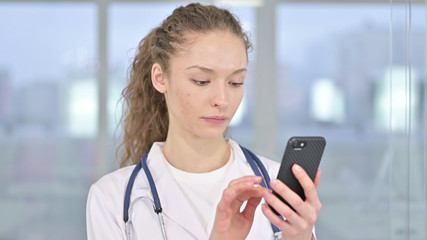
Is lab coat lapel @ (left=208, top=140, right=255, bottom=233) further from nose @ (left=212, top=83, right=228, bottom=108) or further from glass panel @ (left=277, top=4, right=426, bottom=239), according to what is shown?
glass panel @ (left=277, top=4, right=426, bottom=239)

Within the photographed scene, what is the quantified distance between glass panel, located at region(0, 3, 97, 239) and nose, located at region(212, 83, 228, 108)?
2.61 meters

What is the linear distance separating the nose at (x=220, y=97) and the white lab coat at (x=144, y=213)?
0.23 m

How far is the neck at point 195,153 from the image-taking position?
1.31m

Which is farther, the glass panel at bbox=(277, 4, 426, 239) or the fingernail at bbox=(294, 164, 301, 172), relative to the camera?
the glass panel at bbox=(277, 4, 426, 239)

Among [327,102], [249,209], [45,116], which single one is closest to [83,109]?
[45,116]

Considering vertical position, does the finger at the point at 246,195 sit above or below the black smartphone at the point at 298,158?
below

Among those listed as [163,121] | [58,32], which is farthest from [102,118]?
[163,121]

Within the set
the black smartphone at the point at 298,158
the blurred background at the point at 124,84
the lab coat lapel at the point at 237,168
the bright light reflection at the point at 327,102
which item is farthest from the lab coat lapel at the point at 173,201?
the bright light reflection at the point at 327,102

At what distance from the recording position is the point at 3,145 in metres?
3.57

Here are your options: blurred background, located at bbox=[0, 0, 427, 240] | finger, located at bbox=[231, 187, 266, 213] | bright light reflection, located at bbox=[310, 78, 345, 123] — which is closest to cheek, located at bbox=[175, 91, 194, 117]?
finger, located at bbox=[231, 187, 266, 213]

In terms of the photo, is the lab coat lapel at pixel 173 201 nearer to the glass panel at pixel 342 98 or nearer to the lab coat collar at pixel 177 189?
the lab coat collar at pixel 177 189

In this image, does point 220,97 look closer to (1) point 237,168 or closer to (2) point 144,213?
(1) point 237,168

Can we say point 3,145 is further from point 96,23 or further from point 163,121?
point 163,121

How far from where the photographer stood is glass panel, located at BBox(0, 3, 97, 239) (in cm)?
355
